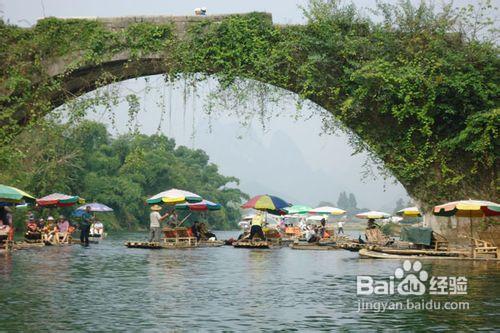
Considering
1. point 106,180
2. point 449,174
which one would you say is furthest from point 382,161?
point 106,180

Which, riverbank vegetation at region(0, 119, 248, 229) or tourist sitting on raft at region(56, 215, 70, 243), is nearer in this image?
tourist sitting on raft at region(56, 215, 70, 243)

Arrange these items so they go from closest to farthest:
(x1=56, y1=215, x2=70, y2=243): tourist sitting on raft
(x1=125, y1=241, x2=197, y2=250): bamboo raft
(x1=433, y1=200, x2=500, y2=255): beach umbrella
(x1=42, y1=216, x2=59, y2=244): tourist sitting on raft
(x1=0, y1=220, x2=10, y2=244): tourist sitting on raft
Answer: (x1=433, y1=200, x2=500, y2=255): beach umbrella
(x1=0, y1=220, x2=10, y2=244): tourist sitting on raft
(x1=125, y1=241, x2=197, y2=250): bamboo raft
(x1=42, y1=216, x2=59, y2=244): tourist sitting on raft
(x1=56, y1=215, x2=70, y2=243): tourist sitting on raft

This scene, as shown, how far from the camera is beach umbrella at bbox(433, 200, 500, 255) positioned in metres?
20.4

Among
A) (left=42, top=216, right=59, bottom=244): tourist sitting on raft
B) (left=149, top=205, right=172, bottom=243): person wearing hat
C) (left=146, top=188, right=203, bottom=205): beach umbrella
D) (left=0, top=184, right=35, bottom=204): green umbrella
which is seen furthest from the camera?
(left=42, top=216, right=59, bottom=244): tourist sitting on raft

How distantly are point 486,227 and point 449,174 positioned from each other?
5.87 feet

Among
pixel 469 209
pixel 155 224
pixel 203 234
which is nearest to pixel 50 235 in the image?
pixel 155 224

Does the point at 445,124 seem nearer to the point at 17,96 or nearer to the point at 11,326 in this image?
the point at 17,96

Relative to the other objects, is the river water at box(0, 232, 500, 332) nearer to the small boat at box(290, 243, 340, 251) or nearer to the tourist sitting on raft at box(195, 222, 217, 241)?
the small boat at box(290, 243, 340, 251)

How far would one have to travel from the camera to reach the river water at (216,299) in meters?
9.83

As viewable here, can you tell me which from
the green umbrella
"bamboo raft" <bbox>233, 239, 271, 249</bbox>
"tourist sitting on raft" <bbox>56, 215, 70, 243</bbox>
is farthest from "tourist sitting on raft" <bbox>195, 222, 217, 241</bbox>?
the green umbrella

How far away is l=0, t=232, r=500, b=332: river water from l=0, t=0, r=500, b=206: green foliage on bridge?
3.19m

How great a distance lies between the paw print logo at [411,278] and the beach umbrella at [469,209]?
1.47 m

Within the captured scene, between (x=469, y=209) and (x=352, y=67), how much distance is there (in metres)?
4.71

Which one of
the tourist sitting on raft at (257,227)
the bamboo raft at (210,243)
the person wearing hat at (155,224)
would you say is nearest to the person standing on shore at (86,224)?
the person wearing hat at (155,224)
